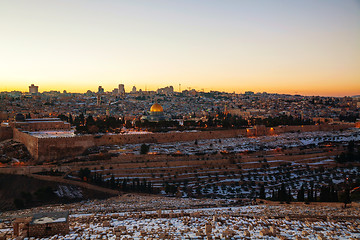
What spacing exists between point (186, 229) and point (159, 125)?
2880 cm

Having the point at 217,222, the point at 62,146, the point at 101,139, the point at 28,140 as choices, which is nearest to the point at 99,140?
the point at 101,139

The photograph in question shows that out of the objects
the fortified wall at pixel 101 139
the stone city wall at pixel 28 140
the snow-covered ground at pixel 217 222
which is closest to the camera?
the snow-covered ground at pixel 217 222

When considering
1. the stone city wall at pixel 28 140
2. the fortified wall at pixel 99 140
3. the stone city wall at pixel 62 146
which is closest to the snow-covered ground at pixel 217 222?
the stone city wall at pixel 62 146

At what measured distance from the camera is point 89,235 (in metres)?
11.3

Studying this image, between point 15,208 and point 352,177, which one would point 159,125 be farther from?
point 15,208

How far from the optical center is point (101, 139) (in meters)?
32.1

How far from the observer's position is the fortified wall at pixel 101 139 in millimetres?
28250

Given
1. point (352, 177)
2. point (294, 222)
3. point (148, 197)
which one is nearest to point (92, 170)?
point (148, 197)

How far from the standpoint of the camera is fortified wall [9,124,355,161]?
28.2 m

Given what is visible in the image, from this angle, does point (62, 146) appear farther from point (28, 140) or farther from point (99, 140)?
point (99, 140)

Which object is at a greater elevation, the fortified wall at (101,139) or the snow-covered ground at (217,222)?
the fortified wall at (101,139)

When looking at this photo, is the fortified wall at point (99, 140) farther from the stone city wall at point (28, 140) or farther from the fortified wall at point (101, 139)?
the stone city wall at point (28, 140)

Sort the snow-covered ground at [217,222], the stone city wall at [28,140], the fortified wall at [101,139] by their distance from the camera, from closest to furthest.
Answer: the snow-covered ground at [217,222] → the stone city wall at [28,140] → the fortified wall at [101,139]

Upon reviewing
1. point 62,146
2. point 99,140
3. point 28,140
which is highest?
point 28,140
